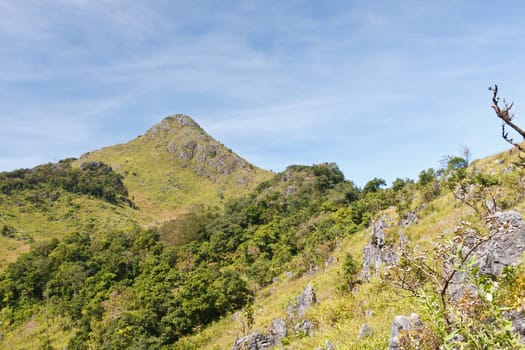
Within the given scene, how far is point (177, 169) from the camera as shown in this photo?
12388 centimetres

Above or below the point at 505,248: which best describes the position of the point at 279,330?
below

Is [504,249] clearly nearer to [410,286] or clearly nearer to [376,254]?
[410,286]

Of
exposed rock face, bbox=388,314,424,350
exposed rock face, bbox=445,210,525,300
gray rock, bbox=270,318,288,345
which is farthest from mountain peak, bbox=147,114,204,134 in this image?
exposed rock face, bbox=388,314,424,350

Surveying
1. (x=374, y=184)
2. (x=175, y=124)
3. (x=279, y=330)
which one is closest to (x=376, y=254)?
(x=279, y=330)

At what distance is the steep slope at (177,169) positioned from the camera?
10488 cm

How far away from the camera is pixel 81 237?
53062 millimetres

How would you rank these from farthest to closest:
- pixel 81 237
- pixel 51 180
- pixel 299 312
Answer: pixel 51 180 → pixel 81 237 → pixel 299 312

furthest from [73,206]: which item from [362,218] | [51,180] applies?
[362,218]

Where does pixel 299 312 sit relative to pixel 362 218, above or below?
below

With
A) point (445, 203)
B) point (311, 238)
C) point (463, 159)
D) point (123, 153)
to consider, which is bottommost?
point (311, 238)

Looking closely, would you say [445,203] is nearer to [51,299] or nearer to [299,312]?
[299,312]

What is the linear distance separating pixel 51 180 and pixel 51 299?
204 feet

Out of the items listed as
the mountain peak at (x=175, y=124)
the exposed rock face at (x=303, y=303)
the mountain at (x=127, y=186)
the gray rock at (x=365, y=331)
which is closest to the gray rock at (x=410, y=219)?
the exposed rock face at (x=303, y=303)

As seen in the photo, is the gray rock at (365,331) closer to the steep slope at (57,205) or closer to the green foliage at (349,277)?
the green foliage at (349,277)
